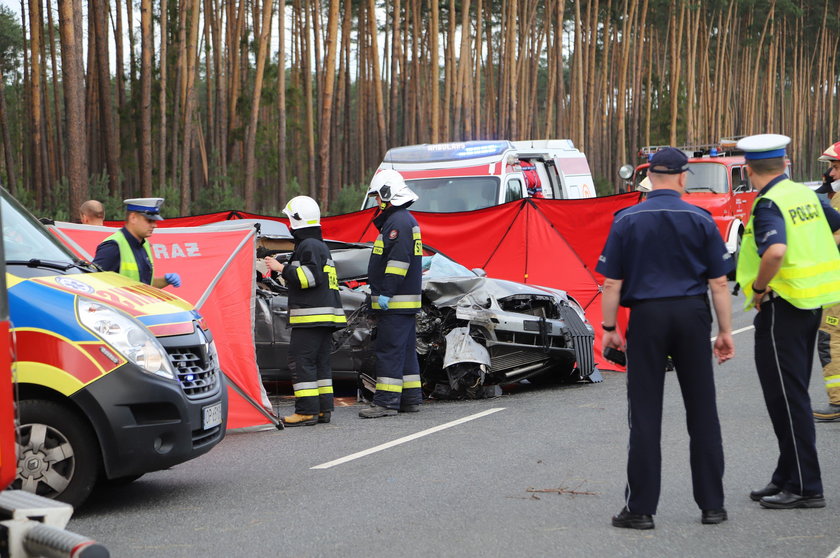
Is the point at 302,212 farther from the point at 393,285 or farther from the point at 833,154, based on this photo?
the point at 833,154

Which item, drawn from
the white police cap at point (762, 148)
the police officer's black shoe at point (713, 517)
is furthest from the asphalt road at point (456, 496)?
the white police cap at point (762, 148)

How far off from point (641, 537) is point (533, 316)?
211 inches

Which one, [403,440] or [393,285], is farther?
[393,285]

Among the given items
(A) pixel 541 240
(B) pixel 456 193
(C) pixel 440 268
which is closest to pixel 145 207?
(C) pixel 440 268

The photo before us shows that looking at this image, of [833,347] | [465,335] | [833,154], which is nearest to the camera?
[833,154]

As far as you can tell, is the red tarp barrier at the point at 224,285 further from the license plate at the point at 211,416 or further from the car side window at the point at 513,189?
the car side window at the point at 513,189

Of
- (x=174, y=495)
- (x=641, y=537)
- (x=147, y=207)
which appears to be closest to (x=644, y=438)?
(x=641, y=537)

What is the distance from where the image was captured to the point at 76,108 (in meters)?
17.4

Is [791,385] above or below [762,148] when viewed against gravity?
below

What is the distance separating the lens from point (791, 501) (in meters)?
5.74

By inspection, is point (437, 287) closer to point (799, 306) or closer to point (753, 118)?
point (799, 306)

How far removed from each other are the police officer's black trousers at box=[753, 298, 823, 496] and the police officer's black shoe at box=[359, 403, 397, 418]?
167 inches

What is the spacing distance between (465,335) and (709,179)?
14821 mm

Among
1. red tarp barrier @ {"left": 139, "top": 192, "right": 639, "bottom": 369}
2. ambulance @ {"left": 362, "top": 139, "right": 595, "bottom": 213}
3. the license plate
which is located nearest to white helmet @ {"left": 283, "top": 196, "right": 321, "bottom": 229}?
the license plate
